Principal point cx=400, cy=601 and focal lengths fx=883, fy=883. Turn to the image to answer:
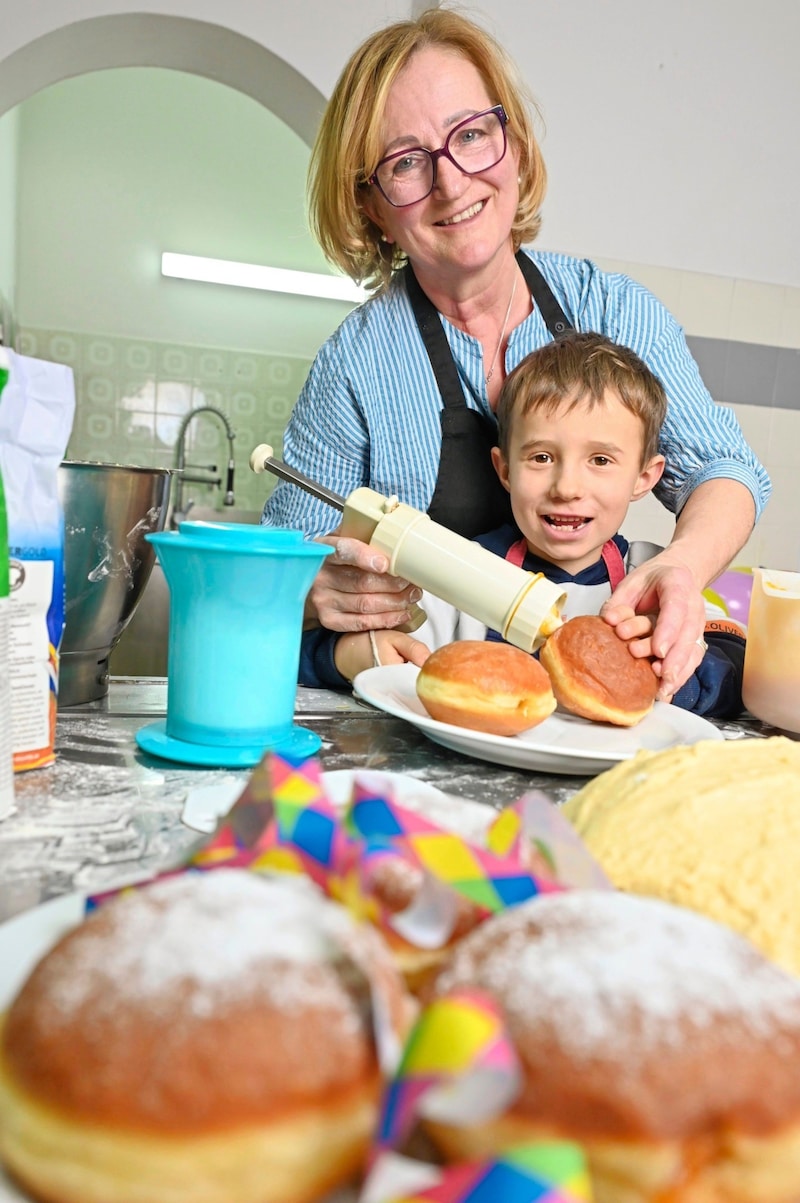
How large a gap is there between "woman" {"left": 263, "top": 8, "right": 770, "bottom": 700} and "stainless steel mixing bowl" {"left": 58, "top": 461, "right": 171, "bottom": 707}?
0.60 m

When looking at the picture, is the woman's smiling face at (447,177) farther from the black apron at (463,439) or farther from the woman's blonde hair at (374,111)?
the black apron at (463,439)

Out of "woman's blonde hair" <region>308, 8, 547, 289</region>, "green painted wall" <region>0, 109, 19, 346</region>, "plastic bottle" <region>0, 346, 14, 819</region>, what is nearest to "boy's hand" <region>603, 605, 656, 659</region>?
"plastic bottle" <region>0, 346, 14, 819</region>

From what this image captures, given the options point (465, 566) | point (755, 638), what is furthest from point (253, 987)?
point (755, 638)

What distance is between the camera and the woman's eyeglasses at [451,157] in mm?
1588

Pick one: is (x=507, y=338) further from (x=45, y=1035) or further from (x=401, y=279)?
(x=45, y=1035)

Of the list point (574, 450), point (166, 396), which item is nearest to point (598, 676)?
point (574, 450)

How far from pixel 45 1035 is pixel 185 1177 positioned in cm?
7

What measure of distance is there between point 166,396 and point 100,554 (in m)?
5.05

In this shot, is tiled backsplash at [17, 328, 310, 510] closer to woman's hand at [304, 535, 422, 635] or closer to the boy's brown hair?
the boy's brown hair

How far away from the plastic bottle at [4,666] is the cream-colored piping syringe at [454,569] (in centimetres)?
43

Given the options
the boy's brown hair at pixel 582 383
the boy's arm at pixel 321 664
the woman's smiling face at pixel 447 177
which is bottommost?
the boy's arm at pixel 321 664

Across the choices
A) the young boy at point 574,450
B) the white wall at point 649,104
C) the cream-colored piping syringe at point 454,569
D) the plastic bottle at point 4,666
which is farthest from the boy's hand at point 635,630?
the white wall at point 649,104

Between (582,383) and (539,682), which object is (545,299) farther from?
(539,682)

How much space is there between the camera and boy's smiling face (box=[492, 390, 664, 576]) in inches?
64.2
